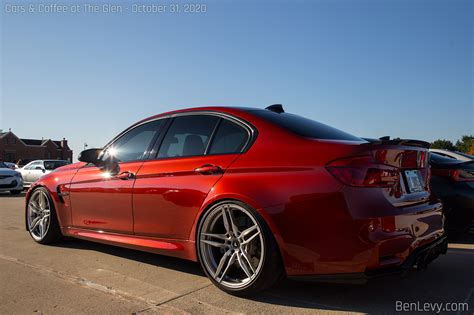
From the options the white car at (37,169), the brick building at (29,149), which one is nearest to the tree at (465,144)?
the white car at (37,169)

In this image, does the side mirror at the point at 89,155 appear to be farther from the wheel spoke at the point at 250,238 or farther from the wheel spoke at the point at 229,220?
the wheel spoke at the point at 250,238

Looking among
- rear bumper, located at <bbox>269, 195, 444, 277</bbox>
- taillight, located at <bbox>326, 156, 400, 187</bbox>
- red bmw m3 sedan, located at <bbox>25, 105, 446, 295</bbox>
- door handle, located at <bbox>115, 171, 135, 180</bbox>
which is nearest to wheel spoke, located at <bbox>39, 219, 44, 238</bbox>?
red bmw m3 sedan, located at <bbox>25, 105, 446, 295</bbox>

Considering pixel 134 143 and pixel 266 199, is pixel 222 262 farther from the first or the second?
pixel 134 143

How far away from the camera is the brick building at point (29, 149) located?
77750mm

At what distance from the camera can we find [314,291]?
346 cm

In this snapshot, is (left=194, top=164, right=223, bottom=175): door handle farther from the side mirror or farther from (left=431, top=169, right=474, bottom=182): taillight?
(left=431, top=169, right=474, bottom=182): taillight

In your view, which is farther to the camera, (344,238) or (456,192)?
(456,192)

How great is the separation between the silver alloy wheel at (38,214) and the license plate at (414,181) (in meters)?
4.18

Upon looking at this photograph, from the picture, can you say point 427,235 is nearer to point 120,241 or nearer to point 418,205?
point 418,205

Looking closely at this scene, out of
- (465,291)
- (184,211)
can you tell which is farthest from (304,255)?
(465,291)

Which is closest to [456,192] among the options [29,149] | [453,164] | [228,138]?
[453,164]

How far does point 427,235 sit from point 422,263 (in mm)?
224

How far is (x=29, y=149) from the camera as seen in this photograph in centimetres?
8281

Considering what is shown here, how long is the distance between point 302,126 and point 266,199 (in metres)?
0.86
